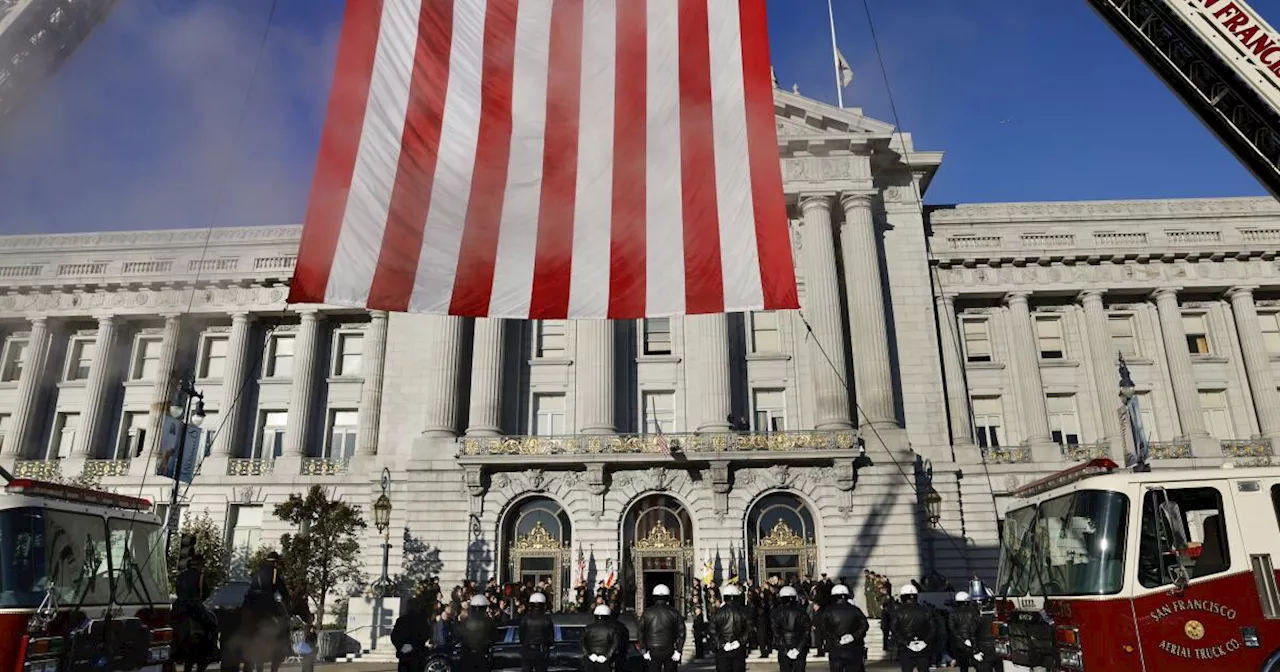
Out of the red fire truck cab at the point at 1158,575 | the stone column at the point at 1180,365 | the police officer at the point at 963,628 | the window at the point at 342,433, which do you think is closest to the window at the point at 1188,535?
the red fire truck cab at the point at 1158,575

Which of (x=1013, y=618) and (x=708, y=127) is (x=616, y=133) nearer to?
(x=708, y=127)

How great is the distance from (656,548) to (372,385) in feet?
53.8

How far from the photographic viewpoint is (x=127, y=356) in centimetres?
4194

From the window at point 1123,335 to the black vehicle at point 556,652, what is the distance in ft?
110

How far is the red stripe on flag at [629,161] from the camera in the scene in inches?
298

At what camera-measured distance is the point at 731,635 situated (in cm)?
1408

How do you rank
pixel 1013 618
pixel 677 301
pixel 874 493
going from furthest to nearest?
pixel 874 493 < pixel 1013 618 < pixel 677 301

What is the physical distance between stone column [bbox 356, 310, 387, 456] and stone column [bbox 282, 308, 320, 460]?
2428 millimetres

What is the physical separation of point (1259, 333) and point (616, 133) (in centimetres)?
4198

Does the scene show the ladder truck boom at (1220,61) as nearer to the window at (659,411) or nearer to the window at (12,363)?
the window at (659,411)

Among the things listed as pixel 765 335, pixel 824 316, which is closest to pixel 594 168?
pixel 824 316

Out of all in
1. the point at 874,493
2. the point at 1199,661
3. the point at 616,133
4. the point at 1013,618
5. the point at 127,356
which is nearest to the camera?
the point at 616,133

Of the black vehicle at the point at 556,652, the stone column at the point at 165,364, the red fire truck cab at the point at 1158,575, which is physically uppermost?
the stone column at the point at 165,364

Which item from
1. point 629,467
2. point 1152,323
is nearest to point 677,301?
Result: point 629,467
